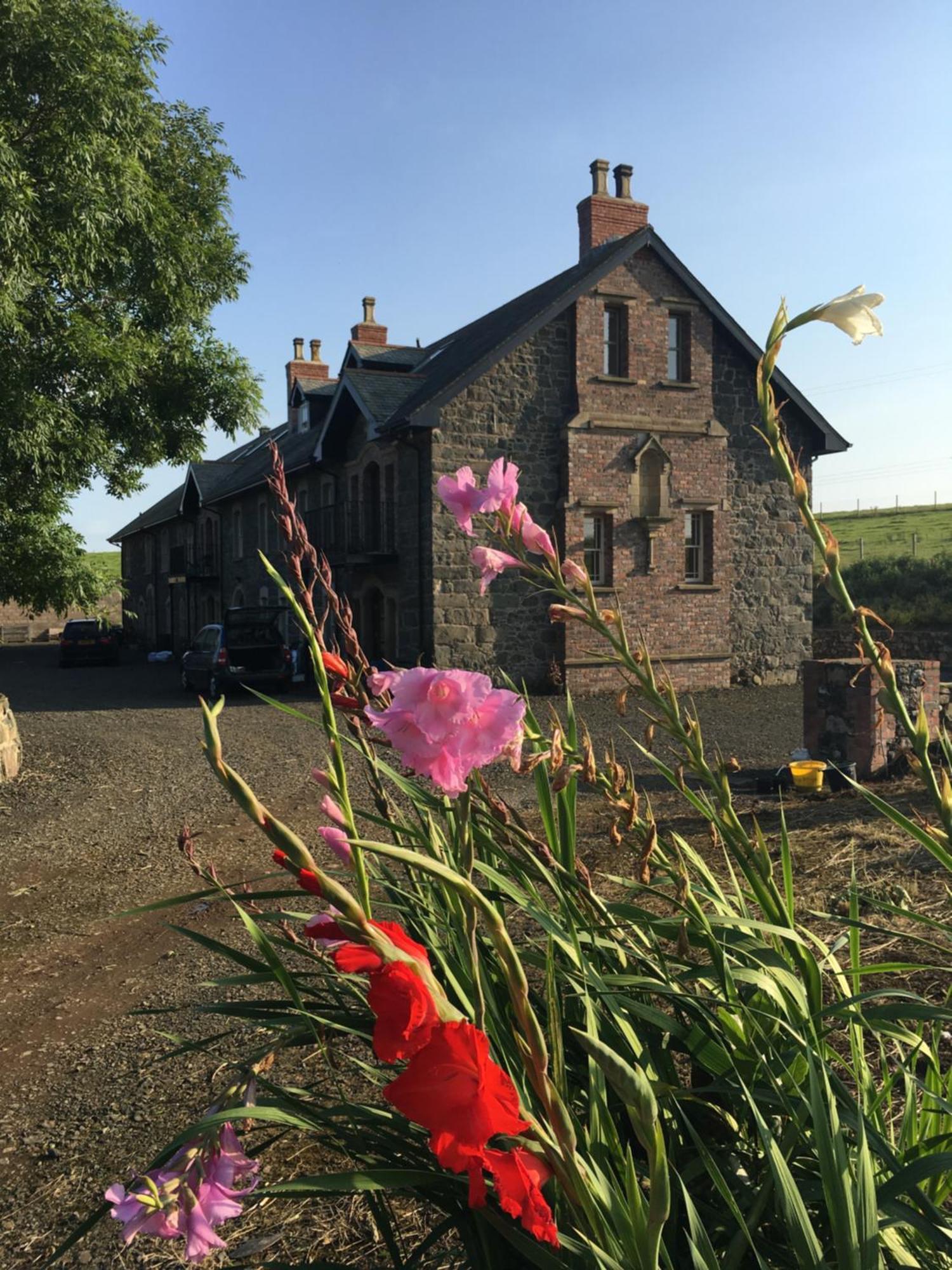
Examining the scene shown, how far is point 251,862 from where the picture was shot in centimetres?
735

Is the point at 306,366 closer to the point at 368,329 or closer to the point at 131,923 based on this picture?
the point at 368,329

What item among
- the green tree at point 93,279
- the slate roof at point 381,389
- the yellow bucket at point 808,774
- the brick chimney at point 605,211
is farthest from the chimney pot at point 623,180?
the yellow bucket at point 808,774

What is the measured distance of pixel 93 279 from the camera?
1133 cm

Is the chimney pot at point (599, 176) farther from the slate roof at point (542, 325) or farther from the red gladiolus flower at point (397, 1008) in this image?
the red gladiolus flower at point (397, 1008)

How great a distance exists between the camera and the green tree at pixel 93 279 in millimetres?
10016

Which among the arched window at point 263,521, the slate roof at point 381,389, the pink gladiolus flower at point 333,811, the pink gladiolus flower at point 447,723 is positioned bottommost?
the pink gladiolus flower at point 333,811

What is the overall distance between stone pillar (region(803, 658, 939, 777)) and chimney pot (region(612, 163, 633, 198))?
49.7 feet

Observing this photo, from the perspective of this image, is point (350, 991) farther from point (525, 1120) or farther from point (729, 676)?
point (729, 676)

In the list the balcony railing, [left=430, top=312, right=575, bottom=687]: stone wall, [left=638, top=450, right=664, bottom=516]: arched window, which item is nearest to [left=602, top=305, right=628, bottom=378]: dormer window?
[left=430, top=312, right=575, bottom=687]: stone wall

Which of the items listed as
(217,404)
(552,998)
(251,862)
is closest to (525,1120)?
(552,998)

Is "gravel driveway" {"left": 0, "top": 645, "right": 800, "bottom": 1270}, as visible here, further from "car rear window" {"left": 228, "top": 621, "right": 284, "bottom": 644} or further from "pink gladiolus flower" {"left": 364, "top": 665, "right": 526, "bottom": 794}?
"car rear window" {"left": 228, "top": 621, "right": 284, "bottom": 644}

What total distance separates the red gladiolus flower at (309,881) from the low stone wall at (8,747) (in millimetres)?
11231

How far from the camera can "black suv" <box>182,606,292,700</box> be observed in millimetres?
19734

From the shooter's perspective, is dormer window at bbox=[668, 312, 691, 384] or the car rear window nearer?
dormer window at bbox=[668, 312, 691, 384]
